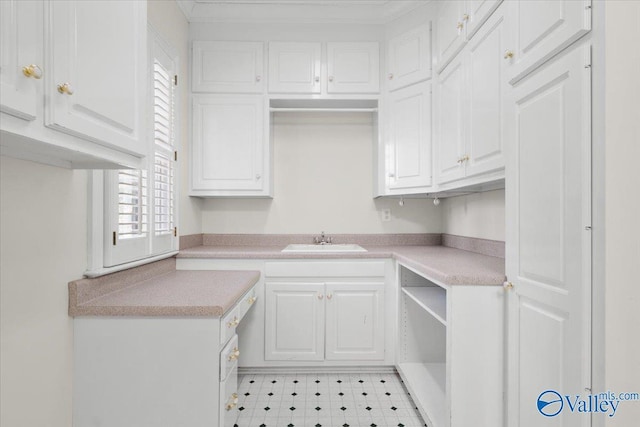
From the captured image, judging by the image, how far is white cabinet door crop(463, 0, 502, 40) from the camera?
5.25 feet

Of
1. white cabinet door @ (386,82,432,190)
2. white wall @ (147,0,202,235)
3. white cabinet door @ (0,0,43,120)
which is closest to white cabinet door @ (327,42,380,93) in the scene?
white cabinet door @ (386,82,432,190)

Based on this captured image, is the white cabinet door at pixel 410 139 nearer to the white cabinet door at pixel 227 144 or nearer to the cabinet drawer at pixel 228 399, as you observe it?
the white cabinet door at pixel 227 144

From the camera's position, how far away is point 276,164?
9.77ft

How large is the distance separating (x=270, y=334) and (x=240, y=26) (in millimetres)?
2299

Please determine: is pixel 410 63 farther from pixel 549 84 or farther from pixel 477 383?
pixel 477 383

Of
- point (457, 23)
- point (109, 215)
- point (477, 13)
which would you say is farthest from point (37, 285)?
point (457, 23)

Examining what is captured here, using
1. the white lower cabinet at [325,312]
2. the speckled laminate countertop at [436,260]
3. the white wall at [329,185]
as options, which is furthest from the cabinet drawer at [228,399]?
the white wall at [329,185]

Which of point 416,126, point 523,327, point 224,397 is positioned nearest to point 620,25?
point 523,327

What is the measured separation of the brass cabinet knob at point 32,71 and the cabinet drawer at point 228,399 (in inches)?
46.1

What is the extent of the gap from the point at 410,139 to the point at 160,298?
1.92 metres

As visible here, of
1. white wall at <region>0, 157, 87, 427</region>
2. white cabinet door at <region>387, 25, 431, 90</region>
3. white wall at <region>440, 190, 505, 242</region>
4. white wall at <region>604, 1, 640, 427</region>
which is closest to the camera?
white wall at <region>604, 1, 640, 427</region>

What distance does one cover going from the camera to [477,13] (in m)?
1.74

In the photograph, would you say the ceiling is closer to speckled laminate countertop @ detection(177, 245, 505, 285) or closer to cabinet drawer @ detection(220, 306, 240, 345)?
speckled laminate countertop @ detection(177, 245, 505, 285)

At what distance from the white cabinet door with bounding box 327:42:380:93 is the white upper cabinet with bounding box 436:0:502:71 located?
20.1 inches
